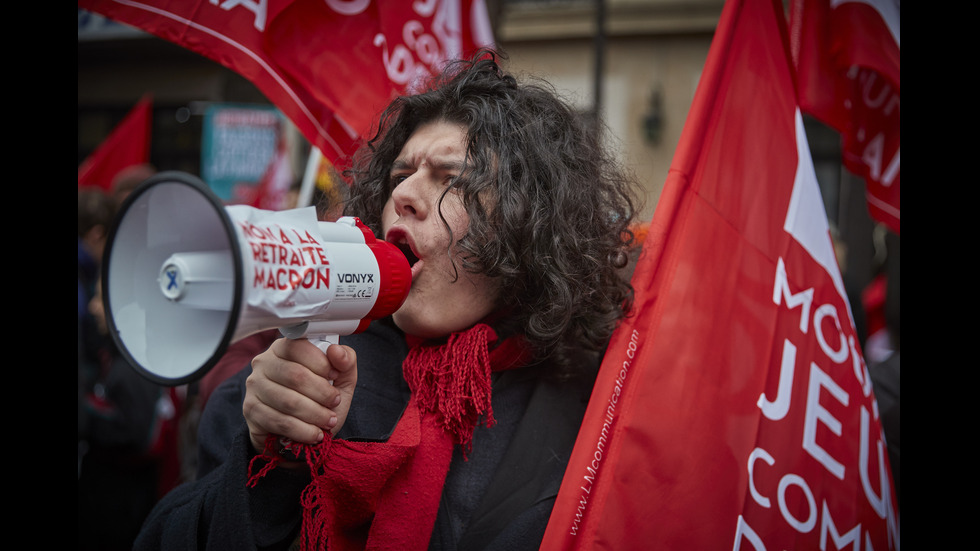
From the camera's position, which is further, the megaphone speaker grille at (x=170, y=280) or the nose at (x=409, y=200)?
the nose at (x=409, y=200)

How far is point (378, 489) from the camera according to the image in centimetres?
112

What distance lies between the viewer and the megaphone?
0.81 meters

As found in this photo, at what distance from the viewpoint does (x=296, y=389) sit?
3.24 ft

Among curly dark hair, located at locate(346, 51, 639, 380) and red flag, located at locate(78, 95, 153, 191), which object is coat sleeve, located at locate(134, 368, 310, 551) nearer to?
curly dark hair, located at locate(346, 51, 639, 380)

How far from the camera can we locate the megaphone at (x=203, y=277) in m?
0.81

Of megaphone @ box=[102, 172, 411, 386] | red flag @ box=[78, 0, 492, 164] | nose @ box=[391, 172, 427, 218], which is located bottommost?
megaphone @ box=[102, 172, 411, 386]

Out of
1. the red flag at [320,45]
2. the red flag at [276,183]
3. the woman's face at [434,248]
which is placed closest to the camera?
the woman's face at [434,248]

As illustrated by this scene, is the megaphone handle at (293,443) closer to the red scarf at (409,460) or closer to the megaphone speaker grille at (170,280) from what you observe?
the red scarf at (409,460)

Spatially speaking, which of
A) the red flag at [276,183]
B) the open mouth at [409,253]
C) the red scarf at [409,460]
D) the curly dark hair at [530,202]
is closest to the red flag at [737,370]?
the curly dark hair at [530,202]

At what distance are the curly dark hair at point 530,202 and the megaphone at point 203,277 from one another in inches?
14.7

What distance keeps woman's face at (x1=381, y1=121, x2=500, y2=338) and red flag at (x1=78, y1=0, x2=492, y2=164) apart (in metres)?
0.54

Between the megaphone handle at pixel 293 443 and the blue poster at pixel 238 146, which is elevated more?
the blue poster at pixel 238 146

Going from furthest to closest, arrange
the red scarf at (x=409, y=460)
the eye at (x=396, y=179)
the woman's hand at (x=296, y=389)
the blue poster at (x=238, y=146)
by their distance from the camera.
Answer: the blue poster at (x=238, y=146) < the eye at (x=396, y=179) < the red scarf at (x=409, y=460) < the woman's hand at (x=296, y=389)

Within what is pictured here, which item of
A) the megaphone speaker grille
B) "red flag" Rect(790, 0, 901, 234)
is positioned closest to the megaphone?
the megaphone speaker grille
